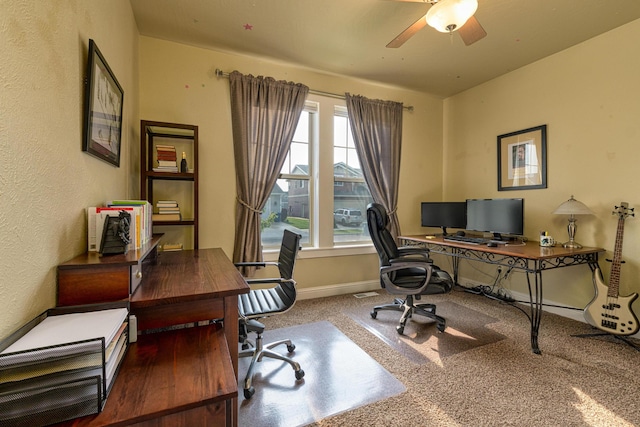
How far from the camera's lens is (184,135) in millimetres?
2730

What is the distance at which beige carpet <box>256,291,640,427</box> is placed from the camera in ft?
4.80

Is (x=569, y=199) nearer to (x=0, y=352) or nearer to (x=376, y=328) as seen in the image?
(x=376, y=328)

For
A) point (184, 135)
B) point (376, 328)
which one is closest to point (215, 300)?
point (376, 328)

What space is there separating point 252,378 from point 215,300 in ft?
2.92

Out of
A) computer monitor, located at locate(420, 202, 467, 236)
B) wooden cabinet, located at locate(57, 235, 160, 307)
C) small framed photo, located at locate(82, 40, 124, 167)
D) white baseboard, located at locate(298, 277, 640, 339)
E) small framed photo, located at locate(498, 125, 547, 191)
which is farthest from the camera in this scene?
computer monitor, located at locate(420, 202, 467, 236)

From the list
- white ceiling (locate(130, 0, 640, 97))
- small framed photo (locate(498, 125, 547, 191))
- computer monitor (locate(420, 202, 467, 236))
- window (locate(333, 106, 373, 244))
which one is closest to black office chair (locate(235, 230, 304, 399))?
window (locate(333, 106, 373, 244))

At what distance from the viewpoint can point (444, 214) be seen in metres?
3.59

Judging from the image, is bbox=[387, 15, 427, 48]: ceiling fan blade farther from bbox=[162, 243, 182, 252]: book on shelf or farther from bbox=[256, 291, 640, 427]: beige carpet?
bbox=[162, 243, 182, 252]: book on shelf

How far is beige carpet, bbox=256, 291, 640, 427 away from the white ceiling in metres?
2.70

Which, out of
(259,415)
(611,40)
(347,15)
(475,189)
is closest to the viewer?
(259,415)

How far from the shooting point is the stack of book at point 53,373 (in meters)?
0.65

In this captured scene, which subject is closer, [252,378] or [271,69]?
[252,378]

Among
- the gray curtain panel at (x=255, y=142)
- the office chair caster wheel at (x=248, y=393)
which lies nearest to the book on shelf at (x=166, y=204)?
the gray curtain panel at (x=255, y=142)

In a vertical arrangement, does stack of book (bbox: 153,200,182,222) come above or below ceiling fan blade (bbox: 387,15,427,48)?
below
